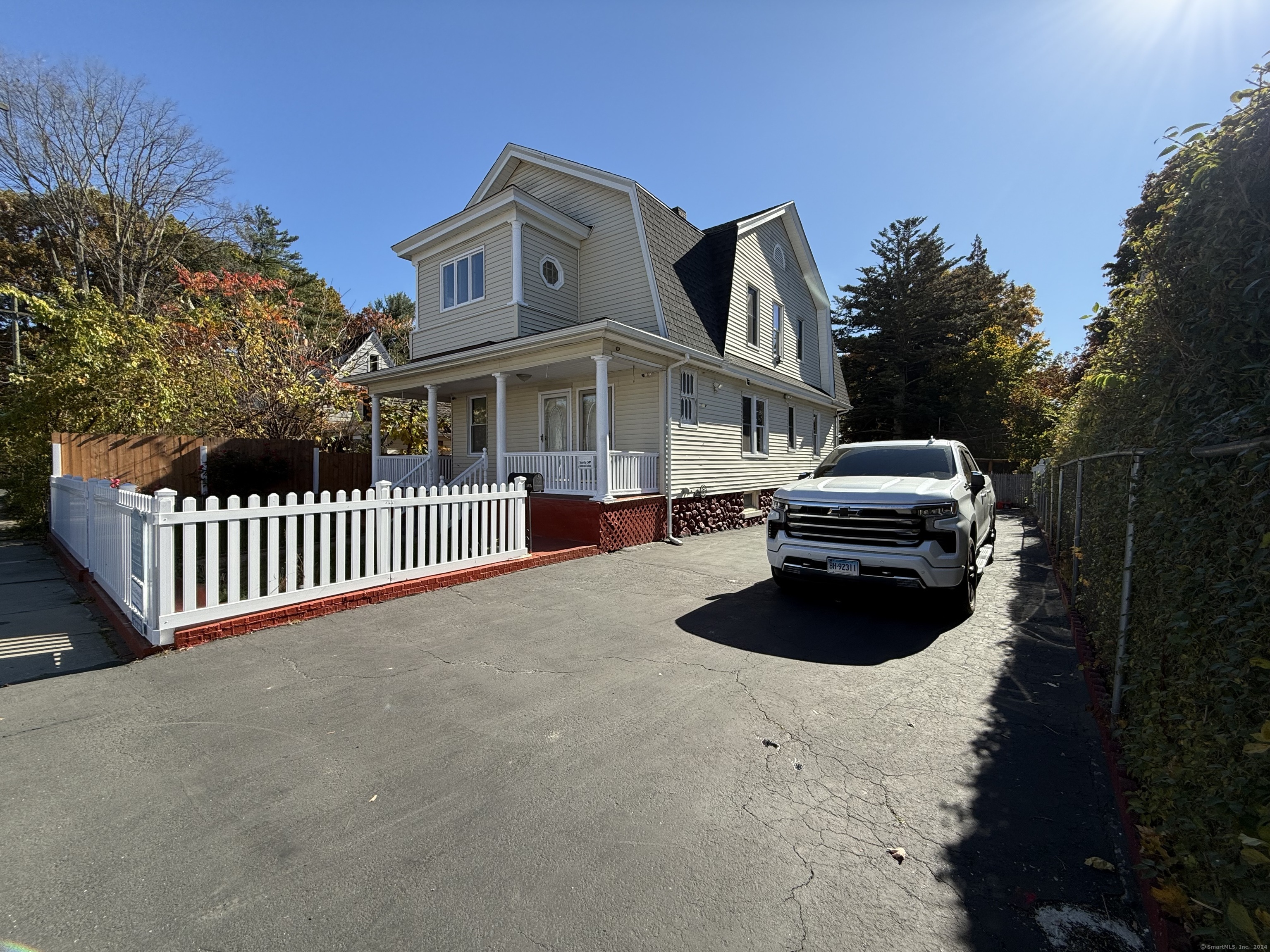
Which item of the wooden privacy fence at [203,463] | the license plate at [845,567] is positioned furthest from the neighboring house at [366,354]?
the license plate at [845,567]

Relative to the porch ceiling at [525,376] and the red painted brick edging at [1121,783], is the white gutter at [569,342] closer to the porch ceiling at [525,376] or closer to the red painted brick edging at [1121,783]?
the porch ceiling at [525,376]

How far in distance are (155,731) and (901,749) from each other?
14.8 ft

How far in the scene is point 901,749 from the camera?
3.21 m

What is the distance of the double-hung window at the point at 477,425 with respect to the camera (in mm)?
14828

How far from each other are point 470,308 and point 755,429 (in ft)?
26.5

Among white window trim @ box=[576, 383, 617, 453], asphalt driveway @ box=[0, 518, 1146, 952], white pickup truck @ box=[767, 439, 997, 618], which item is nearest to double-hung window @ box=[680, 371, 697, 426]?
white window trim @ box=[576, 383, 617, 453]

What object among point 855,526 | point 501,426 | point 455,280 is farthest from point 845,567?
point 455,280

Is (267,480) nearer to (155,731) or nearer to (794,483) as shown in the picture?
(155,731)

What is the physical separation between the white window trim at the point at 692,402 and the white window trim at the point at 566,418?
2079 mm

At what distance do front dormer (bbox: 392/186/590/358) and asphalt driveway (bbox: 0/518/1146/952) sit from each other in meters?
9.26

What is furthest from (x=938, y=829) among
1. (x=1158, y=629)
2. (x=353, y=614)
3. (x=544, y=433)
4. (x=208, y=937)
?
(x=544, y=433)

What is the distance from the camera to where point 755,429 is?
15.2 meters

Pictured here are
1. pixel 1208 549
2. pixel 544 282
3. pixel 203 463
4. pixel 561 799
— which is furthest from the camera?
pixel 544 282

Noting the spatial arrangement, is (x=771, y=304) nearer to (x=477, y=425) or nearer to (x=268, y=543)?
(x=477, y=425)
